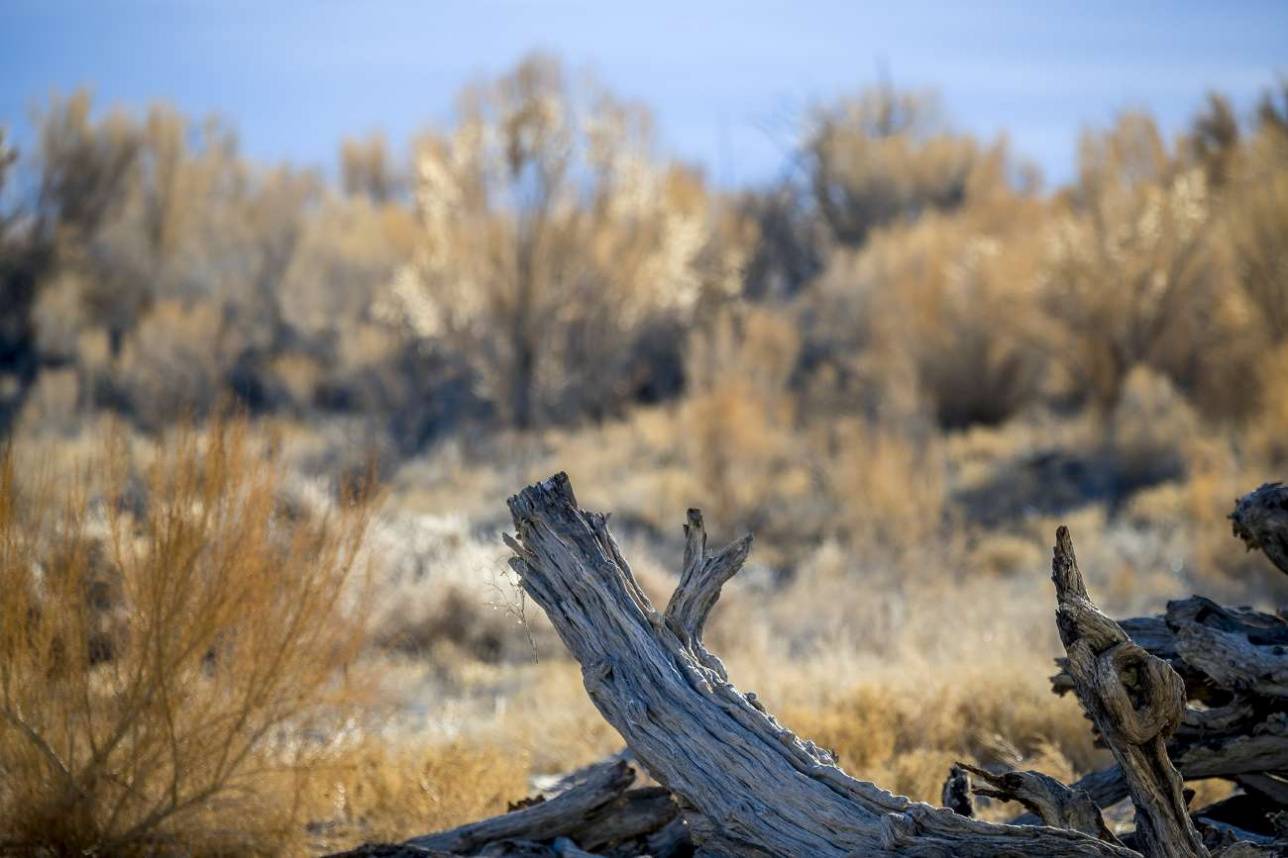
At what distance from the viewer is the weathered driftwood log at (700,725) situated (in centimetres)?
272

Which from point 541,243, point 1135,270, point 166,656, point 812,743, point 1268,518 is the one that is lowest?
point 812,743

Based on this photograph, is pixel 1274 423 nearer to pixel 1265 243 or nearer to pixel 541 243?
pixel 1265 243

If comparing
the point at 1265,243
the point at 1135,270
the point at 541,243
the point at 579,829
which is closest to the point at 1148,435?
the point at 1135,270

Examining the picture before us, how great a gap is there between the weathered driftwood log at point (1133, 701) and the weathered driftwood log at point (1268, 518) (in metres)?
1.10

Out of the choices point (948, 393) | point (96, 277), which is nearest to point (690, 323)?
point (948, 393)

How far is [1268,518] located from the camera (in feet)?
11.8

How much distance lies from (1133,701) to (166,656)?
2888 mm

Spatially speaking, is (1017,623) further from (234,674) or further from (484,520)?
(484,520)

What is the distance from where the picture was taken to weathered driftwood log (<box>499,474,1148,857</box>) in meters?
2.72

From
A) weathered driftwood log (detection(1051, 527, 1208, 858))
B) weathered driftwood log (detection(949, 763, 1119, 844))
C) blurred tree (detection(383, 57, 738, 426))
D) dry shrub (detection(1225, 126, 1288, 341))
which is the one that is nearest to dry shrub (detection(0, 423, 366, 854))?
weathered driftwood log (detection(949, 763, 1119, 844))

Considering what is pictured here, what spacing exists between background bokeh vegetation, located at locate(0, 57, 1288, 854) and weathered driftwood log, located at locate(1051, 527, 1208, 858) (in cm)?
145

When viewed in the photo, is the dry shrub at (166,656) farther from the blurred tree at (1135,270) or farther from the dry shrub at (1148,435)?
the blurred tree at (1135,270)

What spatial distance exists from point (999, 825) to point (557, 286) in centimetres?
1750

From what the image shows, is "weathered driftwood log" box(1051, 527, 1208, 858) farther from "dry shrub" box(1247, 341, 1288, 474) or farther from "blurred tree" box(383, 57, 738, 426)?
"blurred tree" box(383, 57, 738, 426)
